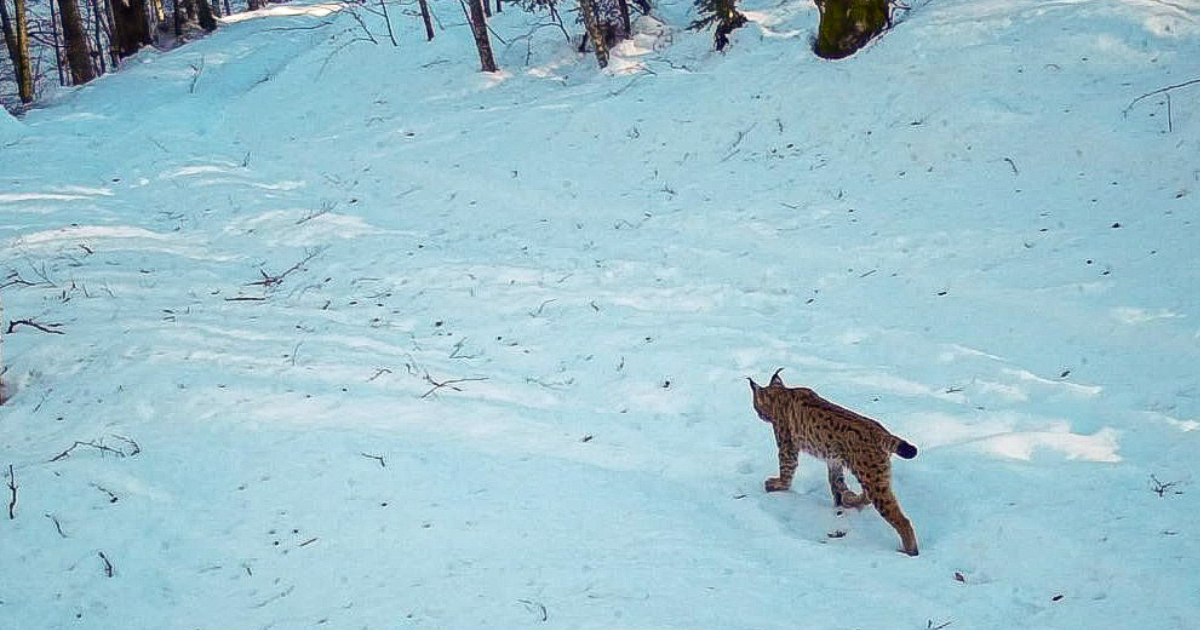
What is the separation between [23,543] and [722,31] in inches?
578

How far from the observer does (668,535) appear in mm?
5723

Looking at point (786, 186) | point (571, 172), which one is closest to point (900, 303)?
point (786, 186)

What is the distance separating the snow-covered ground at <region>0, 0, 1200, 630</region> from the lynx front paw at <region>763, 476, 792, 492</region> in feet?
0.29

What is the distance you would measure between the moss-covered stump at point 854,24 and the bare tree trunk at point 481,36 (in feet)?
25.3

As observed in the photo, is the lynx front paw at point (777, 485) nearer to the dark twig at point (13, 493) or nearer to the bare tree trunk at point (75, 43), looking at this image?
the dark twig at point (13, 493)

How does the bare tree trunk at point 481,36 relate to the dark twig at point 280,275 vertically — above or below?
above

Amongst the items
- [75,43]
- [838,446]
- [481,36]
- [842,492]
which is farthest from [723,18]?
[75,43]

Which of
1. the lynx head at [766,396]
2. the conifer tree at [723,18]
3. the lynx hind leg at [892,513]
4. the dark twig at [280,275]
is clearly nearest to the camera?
the lynx hind leg at [892,513]

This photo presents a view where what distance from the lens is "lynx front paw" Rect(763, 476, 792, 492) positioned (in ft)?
20.0

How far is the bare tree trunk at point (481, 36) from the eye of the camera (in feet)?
60.4

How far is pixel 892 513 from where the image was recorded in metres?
5.20

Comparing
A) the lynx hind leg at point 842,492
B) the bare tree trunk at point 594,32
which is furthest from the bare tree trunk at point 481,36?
the lynx hind leg at point 842,492

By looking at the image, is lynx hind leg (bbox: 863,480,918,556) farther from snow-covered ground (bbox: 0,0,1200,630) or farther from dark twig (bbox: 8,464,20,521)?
dark twig (bbox: 8,464,20,521)

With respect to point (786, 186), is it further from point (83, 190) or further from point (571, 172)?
point (83, 190)
